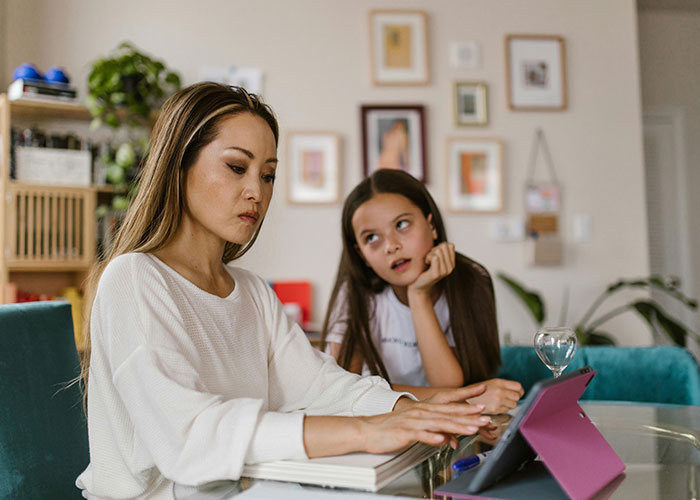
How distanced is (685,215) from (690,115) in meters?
0.68

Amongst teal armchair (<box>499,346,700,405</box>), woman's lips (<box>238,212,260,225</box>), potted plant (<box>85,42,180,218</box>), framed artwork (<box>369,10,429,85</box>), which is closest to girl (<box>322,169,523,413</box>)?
teal armchair (<box>499,346,700,405</box>)

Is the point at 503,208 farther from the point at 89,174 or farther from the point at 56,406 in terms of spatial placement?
the point at 56,406

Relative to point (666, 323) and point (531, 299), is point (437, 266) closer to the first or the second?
point (531, 299)

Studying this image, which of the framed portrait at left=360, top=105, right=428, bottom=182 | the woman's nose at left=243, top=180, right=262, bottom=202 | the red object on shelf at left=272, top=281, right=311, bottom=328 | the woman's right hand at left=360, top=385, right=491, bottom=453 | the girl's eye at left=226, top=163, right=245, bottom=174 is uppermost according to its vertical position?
the framed portrait at left=360, top=105, right=428, bottom=182

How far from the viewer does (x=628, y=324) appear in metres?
Result: 3.68

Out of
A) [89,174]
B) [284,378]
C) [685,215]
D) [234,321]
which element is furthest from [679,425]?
[685,215]

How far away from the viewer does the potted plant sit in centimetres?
304

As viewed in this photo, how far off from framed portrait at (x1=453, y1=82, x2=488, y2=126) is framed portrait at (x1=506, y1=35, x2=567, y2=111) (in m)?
0.15

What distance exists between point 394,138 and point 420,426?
281cm

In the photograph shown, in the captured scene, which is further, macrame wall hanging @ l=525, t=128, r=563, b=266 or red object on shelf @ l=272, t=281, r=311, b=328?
macrame wall hanging @ l=525, t=128, r=563, b=266

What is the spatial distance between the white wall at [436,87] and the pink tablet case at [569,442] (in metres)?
2.46

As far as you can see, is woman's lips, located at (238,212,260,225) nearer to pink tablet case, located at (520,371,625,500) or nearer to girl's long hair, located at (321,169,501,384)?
pink tablet case, located at (520,371,625,500)

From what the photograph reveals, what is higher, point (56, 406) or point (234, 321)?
point (234, 321)

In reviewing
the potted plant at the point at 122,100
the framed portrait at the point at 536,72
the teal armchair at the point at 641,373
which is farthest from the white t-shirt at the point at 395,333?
the framed portrait at the point at 536,72
